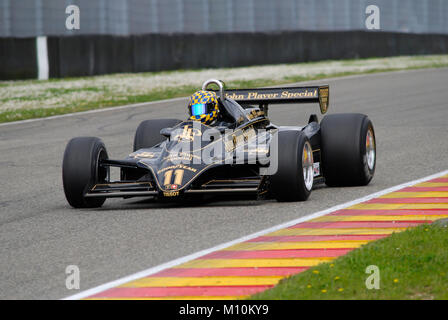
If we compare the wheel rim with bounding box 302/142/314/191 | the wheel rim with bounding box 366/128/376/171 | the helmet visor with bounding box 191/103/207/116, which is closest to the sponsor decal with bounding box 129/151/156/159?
the helmet visor with bounding box 191/103/207/116

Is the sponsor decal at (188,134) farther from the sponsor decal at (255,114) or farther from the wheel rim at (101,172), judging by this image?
the sponsor decal at (255,114)

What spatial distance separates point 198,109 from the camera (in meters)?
9.44

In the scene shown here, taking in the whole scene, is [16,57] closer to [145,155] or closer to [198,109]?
[198,109]

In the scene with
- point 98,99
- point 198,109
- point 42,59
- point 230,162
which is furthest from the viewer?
point 42,59

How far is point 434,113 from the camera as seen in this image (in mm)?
17672

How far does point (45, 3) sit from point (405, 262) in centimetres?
2353

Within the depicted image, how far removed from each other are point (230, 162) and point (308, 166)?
88cm

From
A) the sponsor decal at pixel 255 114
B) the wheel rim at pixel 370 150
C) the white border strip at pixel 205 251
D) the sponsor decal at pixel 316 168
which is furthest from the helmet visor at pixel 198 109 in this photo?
the wheel rim at pixel 370 150

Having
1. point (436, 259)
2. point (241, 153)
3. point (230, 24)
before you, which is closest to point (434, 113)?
point (241, 153)

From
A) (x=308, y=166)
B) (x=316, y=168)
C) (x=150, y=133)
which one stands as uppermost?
(x=150, y=133)

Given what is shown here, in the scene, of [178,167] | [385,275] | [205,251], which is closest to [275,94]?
[178,167]

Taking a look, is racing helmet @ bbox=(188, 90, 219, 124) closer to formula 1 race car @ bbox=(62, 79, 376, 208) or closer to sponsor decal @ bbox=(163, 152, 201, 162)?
formula 1 race car @ bbox=(62, 79, 376, 208)

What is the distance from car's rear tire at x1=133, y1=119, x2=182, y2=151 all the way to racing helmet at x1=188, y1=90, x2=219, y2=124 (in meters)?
1.02

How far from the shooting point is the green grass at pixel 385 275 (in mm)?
5230
